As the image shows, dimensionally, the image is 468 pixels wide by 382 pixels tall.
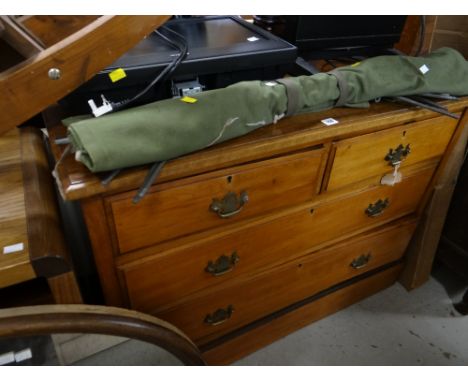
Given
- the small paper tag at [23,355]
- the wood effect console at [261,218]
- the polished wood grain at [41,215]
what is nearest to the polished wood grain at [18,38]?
the wood effect console at [261,218]

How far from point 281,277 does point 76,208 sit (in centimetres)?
64

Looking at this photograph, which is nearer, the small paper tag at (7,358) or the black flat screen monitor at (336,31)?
the small paper tag at (7,358)

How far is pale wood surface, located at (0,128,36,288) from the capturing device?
1.92 ft

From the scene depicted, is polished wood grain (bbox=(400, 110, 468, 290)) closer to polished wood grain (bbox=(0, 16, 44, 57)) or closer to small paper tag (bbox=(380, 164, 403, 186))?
small paper tag (bbox=(380, 164, 403, 186))

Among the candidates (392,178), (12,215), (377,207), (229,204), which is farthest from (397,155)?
(12,215)

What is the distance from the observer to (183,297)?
0.90m

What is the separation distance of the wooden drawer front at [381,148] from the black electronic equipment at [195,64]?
253 mm

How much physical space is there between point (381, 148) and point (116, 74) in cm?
65

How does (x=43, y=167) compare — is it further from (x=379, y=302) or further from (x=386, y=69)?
(x=379, y=302)

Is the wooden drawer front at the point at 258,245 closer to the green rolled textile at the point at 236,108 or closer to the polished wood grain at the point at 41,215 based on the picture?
the polished wood grain at the point at 41,215

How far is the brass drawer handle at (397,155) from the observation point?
36.6 inches

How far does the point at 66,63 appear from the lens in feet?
1.62

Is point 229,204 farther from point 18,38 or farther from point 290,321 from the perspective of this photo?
point 290,321

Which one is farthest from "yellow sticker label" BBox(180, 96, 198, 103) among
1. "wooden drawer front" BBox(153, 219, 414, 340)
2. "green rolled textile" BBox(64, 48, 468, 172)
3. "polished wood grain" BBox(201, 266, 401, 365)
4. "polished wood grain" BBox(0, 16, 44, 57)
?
"polished wood grain" BBox(201, 266, 401, 365)
